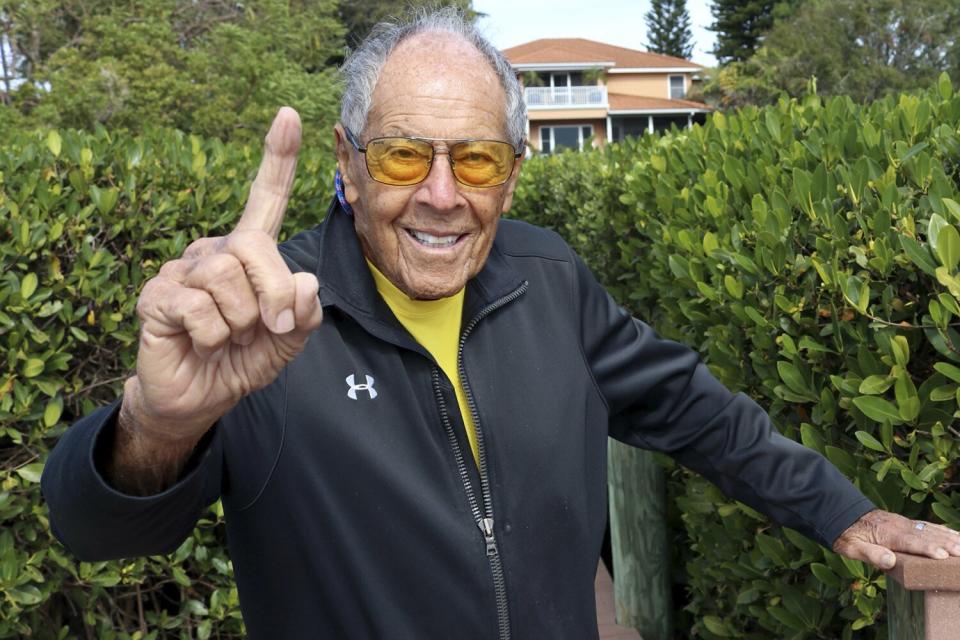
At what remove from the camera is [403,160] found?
2.05 m

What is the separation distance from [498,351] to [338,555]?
53 cm

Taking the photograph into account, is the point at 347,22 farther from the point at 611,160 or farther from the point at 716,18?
the point at 611,160

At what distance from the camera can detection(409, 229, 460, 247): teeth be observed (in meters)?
2.08

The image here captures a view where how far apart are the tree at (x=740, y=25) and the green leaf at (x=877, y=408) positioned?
6394 centimetres

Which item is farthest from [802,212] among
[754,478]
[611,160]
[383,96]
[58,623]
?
[611,160]

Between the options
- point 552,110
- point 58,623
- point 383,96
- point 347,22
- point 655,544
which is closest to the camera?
point 383,96

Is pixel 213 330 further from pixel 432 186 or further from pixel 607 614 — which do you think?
pixel 607 614

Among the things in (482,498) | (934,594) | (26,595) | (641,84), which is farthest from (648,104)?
(934,594)

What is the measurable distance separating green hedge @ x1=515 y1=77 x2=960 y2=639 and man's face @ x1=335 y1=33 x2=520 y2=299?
2.60 ft

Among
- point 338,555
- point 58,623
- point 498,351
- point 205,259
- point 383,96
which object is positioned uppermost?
point 383,96

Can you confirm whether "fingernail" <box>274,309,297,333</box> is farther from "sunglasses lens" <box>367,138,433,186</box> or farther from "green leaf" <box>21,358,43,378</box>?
"green leaf" <box>21,358,43,378</box>

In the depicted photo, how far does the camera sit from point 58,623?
11.7ft

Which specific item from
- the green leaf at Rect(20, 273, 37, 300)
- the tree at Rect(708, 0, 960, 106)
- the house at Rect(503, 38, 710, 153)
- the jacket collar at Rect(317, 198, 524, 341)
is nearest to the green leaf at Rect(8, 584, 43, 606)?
the green leaf at Rect(20, 273, 37, 300)

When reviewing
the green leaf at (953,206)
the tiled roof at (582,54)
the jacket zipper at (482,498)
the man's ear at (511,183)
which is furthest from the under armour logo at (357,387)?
the tiled roof at (582,54)
